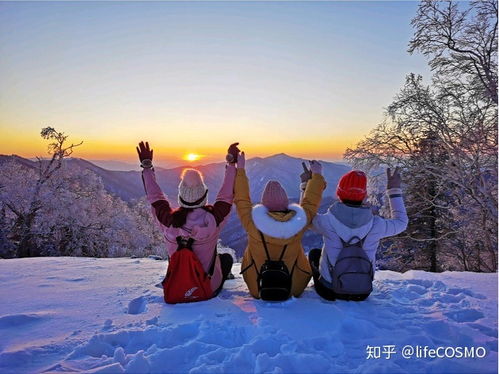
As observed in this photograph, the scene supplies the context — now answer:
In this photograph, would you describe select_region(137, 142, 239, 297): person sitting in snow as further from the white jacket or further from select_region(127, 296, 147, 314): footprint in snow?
the white jacket

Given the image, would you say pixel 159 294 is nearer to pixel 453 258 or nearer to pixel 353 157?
pixel 353 157

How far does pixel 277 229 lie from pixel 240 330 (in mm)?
1243

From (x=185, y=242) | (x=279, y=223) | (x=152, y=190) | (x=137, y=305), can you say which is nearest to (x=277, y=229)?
(x=279, y=223)

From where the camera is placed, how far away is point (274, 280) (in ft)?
14.3

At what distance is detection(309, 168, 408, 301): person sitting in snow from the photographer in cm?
431

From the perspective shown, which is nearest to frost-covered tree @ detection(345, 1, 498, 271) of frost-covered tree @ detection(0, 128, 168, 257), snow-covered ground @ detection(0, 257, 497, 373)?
snow-covered ground @ detection(0, 257, 497, 373)

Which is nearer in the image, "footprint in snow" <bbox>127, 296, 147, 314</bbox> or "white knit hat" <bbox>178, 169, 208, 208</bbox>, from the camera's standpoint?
"footprint in snow" <bbox>127, 296, 147, 314</bbox>

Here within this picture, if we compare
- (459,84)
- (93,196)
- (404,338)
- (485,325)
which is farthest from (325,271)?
(93,196)

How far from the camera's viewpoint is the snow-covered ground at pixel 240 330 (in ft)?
9.92

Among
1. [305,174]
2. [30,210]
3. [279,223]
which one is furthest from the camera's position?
[30,210]

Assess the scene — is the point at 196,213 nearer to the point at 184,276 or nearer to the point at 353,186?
the point at 184,276

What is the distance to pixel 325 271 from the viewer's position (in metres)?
4.57

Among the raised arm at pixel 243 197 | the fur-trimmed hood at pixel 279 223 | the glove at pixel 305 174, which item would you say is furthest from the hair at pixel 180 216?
the glove at pixel 305 174

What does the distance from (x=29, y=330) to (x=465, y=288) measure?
5509 mm
